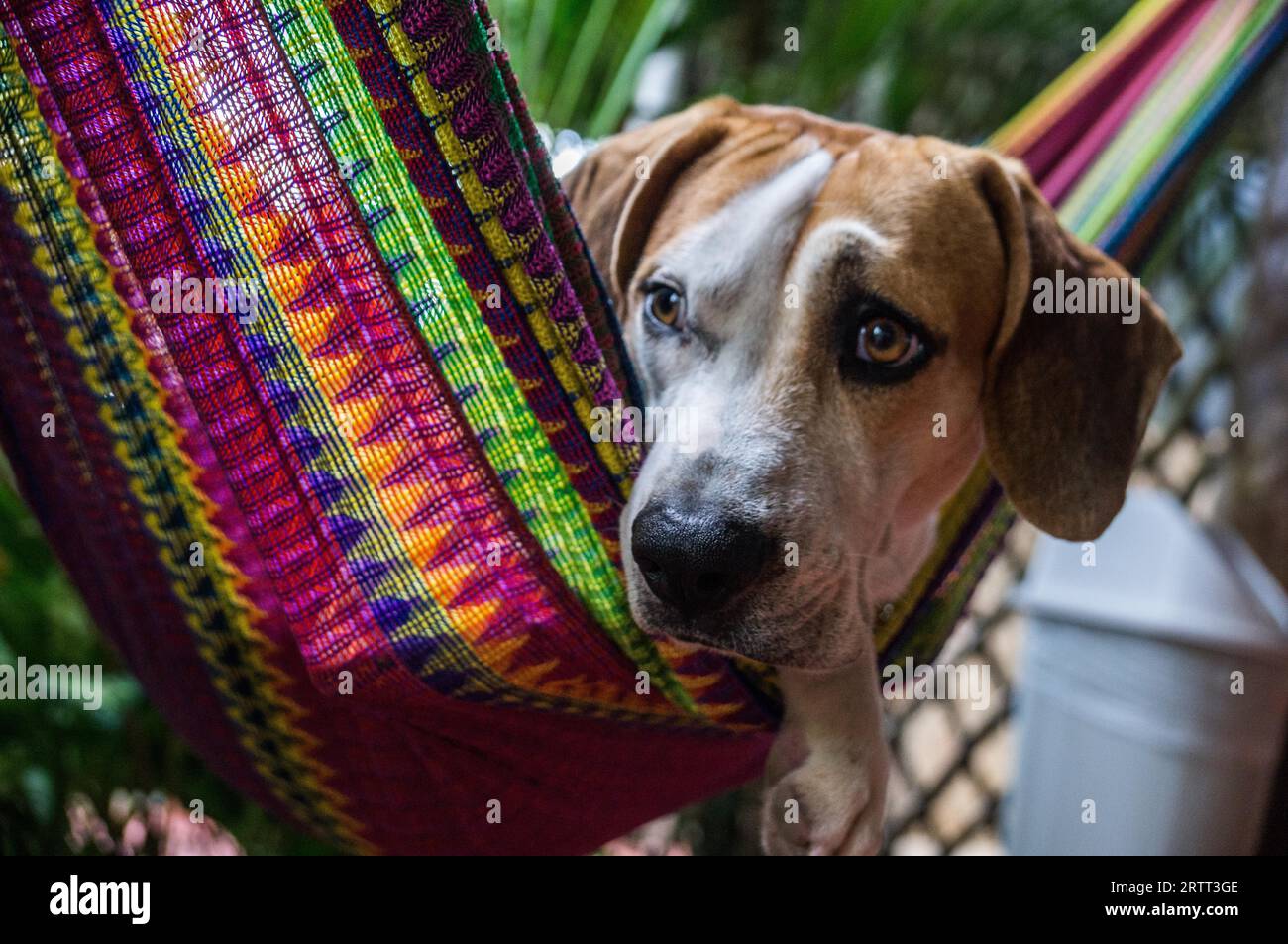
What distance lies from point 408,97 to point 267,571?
1.36 feet

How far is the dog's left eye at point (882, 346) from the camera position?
998 millimetres

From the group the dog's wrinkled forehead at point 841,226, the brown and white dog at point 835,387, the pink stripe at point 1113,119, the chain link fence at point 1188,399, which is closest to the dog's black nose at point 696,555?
the brown and white dog at point 835,387

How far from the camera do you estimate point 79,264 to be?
987mm

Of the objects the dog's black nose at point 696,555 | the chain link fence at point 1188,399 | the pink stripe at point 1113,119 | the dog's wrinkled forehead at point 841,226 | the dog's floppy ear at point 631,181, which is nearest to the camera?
the dog's black nose at point 696,555

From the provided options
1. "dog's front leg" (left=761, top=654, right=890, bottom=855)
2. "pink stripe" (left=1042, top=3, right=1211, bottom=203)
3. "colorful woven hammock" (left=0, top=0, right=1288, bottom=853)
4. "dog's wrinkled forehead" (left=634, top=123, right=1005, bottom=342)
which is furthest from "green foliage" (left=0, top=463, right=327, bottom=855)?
"pink stripe" (left=1042, top=3, right=1211, bottom=203)

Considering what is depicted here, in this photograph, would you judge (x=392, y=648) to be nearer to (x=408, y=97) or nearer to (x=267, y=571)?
(x=267, y=571)

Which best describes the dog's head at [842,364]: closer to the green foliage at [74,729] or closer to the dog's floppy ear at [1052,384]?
the dog's floppy ear at [1052,384]

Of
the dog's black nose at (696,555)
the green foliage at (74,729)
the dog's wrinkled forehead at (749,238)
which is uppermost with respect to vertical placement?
the dog's wrinkled forehead at (749,238)

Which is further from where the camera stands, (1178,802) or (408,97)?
(1178,802)

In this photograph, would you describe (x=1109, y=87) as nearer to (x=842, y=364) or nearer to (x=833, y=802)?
(x=842, y=364)

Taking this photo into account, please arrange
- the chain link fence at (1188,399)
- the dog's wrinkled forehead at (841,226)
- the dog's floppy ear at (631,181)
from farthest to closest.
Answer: the chain link fence at (1188,399), the dog's floppy ear at (631,181), the dog's wrinkled forehead at (841,226)

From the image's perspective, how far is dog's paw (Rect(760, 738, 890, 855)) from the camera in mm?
943

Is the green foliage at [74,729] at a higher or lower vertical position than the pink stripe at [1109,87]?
lower
